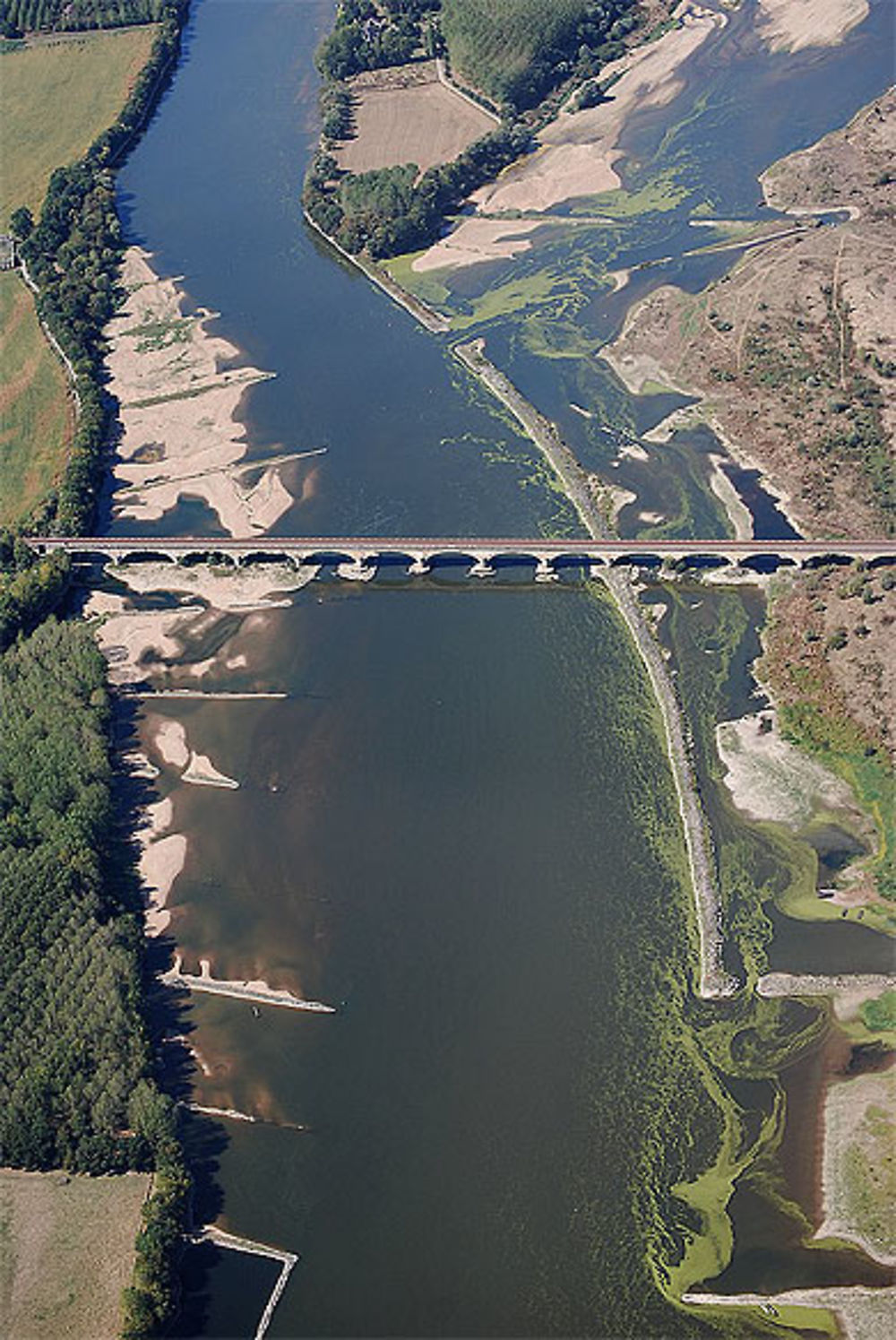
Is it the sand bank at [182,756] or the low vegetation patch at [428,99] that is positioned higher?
the low vegetation patch at [428,99]

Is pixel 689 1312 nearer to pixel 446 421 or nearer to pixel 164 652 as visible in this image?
pixel 164 652

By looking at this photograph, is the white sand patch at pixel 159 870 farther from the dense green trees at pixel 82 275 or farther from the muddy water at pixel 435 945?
the dense green trees at pixel 82 275

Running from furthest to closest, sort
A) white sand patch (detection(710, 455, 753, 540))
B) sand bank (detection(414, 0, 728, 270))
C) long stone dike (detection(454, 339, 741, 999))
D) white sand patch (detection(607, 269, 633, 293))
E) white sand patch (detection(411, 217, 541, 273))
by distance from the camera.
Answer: sand bank (detection(414, 0, 728, 270)) < white sand patch (detection(411, 217, 541, 273)) < white sand patch (detection(607, 269, 633, 293)) < white sand patch (detection(710, 455, 753, 540)) < long stone dike (detection(454, 339, 741, 999))

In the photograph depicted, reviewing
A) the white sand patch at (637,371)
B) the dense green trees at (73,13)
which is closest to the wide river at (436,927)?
the white sand patch at (637,371)

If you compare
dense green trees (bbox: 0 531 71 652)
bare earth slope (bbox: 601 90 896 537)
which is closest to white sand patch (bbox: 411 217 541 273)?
bare earth slope (bbox: 601 90 896 537)

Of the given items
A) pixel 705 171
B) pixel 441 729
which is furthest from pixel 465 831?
pixel 705 171

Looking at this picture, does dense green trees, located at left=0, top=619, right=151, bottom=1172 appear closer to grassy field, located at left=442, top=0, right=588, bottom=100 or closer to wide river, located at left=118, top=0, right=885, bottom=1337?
wide river, located at left=118, top=0, right=885, bottom=1337
